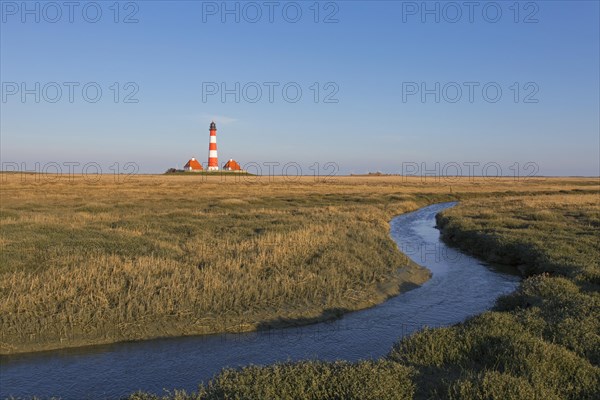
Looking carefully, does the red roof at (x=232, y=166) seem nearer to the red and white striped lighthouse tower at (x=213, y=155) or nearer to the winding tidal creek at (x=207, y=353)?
the red and white striped lighthouse tower at (x=213, y=155)

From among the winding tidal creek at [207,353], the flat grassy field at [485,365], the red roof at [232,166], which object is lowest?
the winding tidal creek at [207,353]

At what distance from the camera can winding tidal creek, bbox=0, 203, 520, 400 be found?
30.4ft

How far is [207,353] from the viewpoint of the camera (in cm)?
1104

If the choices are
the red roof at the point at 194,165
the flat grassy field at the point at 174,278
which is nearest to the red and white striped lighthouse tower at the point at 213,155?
the red roof at the point at 194,165

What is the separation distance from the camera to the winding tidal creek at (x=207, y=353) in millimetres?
9266

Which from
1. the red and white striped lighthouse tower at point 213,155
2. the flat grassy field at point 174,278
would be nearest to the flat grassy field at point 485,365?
the flat grassy field at point 174,278

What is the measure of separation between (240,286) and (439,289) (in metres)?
8.00

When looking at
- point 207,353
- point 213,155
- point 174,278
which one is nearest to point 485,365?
point 207,353

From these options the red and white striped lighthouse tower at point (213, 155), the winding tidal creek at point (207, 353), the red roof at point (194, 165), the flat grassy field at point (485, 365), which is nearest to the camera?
the flat grassy field at point (485, 365)

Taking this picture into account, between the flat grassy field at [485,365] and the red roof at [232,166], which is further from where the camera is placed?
the red roof at [232,166]

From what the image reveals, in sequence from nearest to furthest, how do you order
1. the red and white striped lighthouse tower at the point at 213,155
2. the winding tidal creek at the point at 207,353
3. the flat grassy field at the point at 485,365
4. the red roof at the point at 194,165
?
the flat grassy field at the point at 485,365
the winding tidal creek at the point at 207,353
the red and white striped lighthouse tower at the point at 213,155
the red roof at the point at 194,165

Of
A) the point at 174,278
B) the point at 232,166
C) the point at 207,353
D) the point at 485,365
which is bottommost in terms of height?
the point at 207,353

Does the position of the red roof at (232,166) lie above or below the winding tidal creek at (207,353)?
above

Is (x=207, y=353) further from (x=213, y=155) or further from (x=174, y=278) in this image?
(x=213, y=155)
